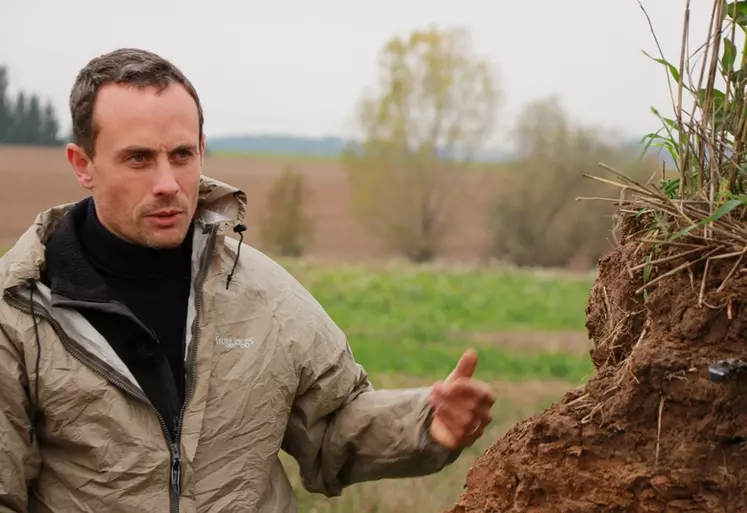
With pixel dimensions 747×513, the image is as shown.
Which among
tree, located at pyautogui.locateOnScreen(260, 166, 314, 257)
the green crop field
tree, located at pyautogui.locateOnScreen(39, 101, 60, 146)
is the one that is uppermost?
tree, located at pyautogui.locateOnScreen(39, 101, 60, 146)

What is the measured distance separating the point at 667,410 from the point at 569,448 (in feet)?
0.74

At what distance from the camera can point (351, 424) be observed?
10.4 ft

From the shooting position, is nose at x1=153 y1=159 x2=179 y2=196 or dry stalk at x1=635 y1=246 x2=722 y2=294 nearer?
dry stalk at x1=635 y1=246 x2=722 y2=294

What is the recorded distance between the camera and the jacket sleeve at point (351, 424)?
312 cm

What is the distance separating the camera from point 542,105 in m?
44.5

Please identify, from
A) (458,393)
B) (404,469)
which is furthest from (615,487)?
(404,469)

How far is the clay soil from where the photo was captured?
6.74 feet

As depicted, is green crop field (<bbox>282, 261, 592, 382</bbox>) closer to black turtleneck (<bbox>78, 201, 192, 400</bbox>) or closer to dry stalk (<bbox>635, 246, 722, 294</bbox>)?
black turtleneck (<bbox>78, 201, 192, 400</bbox>)

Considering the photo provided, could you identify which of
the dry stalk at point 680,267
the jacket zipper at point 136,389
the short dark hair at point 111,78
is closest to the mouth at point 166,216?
the short dark hair at point 111,78

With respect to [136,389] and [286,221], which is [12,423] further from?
[286,221]

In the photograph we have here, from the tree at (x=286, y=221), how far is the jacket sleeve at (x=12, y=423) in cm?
4191

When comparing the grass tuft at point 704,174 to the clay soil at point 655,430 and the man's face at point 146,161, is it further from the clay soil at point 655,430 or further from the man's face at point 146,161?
the man's face at point 146,161

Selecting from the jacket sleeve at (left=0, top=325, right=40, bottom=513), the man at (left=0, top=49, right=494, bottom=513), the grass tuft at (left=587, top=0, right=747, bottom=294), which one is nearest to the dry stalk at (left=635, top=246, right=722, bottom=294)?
the grass tuft at (left=587, top=0, right=747, bottom=294)

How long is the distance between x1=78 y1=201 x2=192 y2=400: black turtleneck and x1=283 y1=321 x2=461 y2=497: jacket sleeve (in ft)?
1.30
